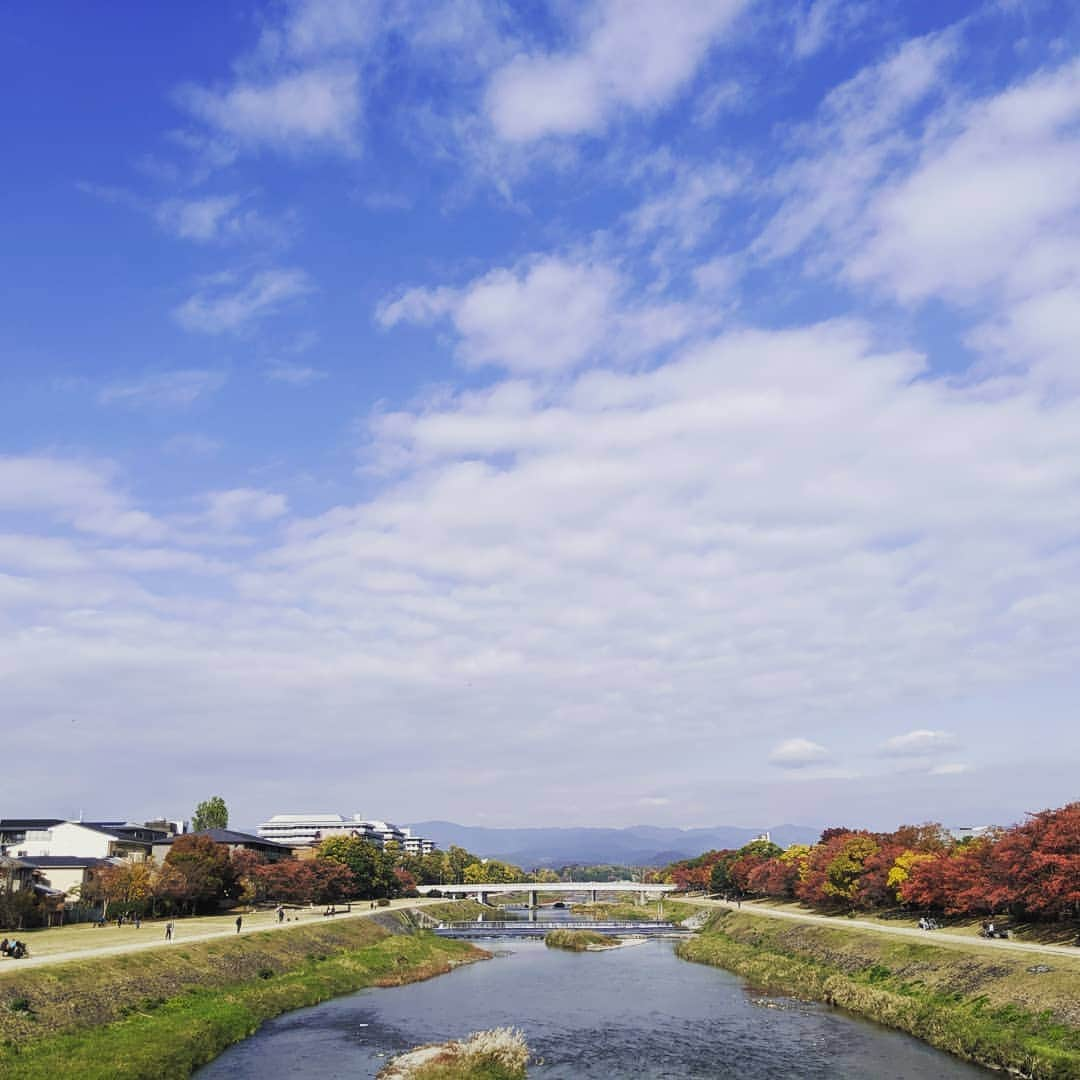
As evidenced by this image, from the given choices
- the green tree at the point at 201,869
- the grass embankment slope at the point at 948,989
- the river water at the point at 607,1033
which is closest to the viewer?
the grass embankment slope at the point at 948,989

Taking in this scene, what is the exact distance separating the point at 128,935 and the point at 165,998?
23471 millimetres

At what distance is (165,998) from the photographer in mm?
54312

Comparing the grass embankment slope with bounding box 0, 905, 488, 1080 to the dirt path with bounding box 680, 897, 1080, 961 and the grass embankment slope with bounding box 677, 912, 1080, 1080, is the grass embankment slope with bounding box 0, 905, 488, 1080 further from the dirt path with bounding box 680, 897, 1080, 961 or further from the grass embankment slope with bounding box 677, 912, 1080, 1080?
the dirt path with bounding box 680, 897, 1080, 961

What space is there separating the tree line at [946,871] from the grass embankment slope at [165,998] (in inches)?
1776

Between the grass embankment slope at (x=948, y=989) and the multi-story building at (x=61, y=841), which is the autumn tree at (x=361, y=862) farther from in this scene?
the grass embankment slope at (x=948, y=989)

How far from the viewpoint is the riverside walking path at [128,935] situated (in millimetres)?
57469

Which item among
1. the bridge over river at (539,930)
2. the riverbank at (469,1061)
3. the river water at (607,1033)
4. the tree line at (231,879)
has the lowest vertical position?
the bridge over river at (539,930)

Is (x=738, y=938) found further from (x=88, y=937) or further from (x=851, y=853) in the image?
(x=88, y=937)

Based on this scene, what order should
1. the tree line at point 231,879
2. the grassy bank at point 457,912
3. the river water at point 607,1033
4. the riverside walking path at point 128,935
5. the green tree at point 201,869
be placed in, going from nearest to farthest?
the river water at point 607,1033
the riverside walking path at point 128,935
the tree line at point 231,879
the green tree at point 201,869
the grassy bank at point 457,912

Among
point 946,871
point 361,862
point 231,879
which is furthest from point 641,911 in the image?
point 946,871

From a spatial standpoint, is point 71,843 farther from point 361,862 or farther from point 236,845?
point 361,862

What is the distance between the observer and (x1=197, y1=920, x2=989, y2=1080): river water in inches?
1752

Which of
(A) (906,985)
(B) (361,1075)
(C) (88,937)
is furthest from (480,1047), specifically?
(C) (88,937)

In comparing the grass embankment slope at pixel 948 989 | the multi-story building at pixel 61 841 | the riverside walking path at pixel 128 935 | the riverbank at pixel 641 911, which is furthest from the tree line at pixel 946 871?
the multi-story building at pixel 61 841
